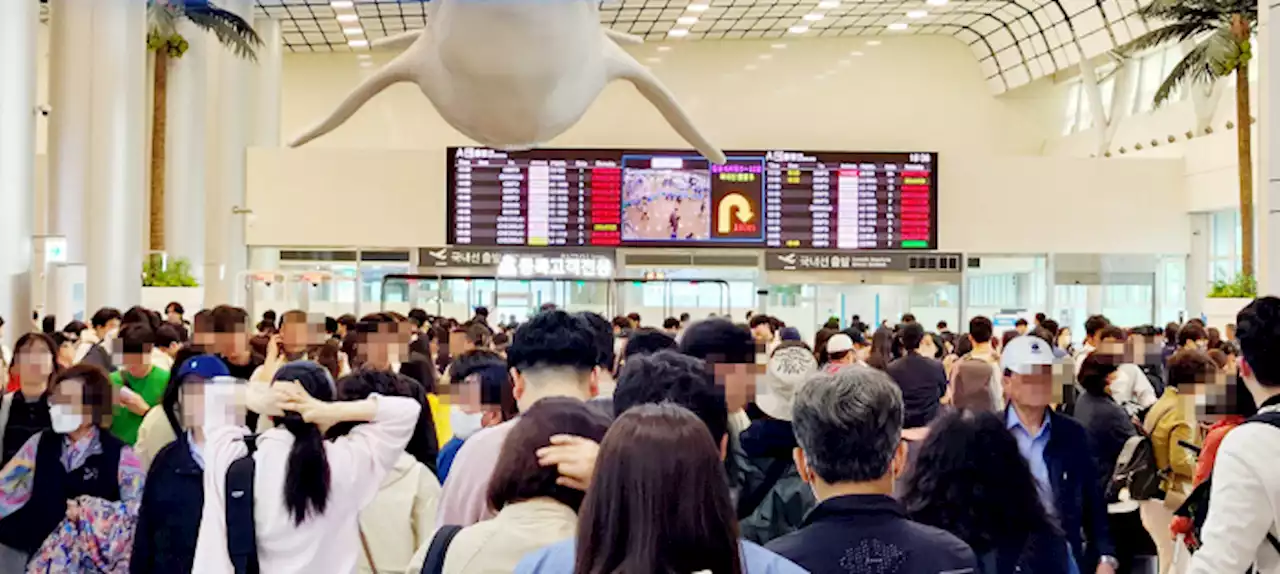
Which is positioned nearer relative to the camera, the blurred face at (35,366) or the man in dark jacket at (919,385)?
the blurred face at (35,366)

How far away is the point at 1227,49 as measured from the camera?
20641 mm

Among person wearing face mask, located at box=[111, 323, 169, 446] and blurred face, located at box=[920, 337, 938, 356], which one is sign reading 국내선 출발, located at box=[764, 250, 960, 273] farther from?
person wearing face mask, located at box=[111, 323, 169, 446]

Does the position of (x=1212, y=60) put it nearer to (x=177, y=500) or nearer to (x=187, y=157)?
(x=187, y=157)

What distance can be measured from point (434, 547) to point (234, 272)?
2398 cm

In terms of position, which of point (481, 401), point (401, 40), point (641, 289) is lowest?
point (481, 401)

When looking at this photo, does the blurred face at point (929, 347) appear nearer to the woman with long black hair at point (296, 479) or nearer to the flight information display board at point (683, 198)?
the woman with long black hair at point (296, 479)

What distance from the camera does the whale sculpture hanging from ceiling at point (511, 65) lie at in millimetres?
4449

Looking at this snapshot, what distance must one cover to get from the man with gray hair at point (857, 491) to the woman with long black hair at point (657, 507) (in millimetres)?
457

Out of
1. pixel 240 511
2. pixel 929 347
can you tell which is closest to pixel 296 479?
pixel 240 511

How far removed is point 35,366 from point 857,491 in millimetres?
4243

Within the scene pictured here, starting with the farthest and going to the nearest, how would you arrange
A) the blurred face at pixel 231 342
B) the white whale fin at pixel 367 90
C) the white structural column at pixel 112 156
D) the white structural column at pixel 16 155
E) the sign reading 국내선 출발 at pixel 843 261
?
the sign reading 국내선 출발 at pixel 843 261 → the white structural column at pixel 112 156 → the white structural column at pixel 16 155 → the blurred face at pixel 231 342 → the white whale fin at pixel 367 90

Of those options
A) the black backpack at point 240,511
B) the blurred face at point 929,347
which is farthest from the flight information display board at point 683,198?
the black backpack at point 240,511

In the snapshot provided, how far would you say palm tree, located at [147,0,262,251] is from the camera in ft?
75.5

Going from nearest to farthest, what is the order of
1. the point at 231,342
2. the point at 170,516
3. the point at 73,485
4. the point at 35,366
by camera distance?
the point at 170,516
the point at 73,485
the point at 35,366
the point at 231,342
